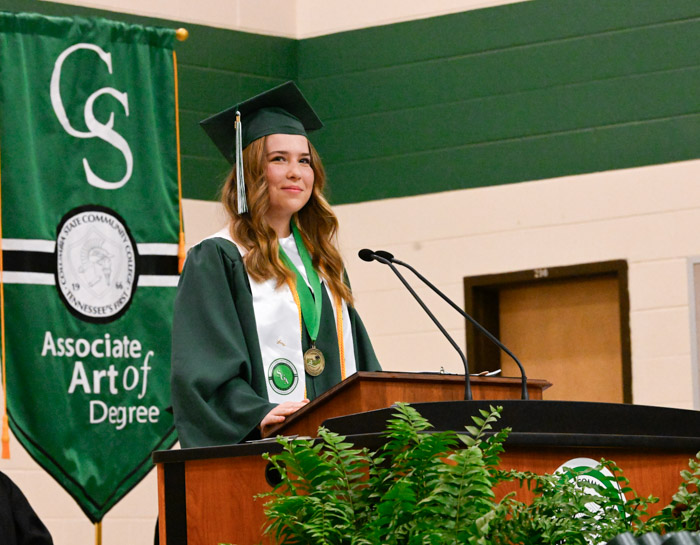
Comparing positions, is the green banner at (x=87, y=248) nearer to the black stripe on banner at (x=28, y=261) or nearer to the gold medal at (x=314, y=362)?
the black stripe on banner at (x=28, y=261)

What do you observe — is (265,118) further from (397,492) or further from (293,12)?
(293,12)

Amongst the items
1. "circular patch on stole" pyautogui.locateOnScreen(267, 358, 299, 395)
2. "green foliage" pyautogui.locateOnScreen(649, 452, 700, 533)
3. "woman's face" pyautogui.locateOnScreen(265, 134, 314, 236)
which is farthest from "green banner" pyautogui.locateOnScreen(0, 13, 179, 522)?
"green foliage" pyautogui.locateOnScreen(649, 452, 700, 533)

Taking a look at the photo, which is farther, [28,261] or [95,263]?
[95,263]

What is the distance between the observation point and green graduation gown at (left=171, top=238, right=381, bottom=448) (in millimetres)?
2758

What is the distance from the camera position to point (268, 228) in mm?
3266

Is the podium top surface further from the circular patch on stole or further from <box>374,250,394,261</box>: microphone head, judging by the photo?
the circular patch on stole

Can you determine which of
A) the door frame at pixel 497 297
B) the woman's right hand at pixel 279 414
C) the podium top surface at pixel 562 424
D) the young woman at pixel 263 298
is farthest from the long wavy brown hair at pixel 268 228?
the door frame at pixel 497 297

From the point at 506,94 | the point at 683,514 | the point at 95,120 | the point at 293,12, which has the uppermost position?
the point at 293,12

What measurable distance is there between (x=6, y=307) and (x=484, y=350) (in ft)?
7.87

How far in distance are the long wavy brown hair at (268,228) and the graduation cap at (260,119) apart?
34 millimetres

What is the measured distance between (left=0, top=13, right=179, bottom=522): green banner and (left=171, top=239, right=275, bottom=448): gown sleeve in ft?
6.44

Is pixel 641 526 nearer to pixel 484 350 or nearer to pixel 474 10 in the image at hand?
pixel 484 350

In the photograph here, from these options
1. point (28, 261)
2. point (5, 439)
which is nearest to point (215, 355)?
point (5, 439)

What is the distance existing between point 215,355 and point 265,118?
2.72 feet
